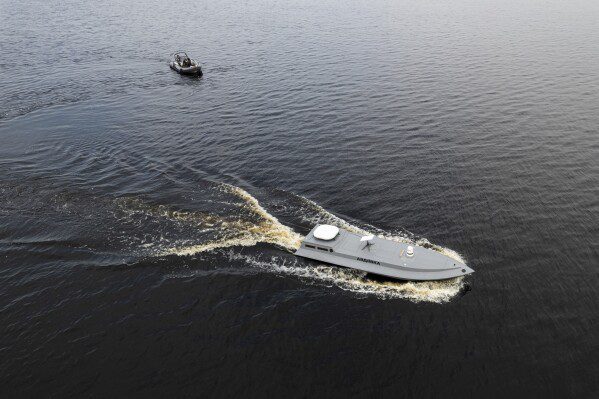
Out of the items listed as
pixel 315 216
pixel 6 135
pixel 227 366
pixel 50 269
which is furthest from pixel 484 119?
pixel 6 135

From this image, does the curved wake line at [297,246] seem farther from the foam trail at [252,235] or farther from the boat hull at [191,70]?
the boat hull at [191,70]

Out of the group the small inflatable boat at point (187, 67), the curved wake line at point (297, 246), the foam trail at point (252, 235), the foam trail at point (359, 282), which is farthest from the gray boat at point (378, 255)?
the small inflatable boat at point (187, 67)

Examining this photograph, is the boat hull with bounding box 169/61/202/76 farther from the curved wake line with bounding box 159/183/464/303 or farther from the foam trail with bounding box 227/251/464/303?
the foam trail with bounding box 227/251/464/303

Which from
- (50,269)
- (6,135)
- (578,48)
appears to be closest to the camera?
(50,269)

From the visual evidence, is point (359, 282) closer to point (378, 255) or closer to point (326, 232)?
point (378, 255)

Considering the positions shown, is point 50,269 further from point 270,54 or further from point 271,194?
point 270,54

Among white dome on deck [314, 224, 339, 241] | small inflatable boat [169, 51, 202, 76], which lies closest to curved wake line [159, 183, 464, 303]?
white dome on deck [314, 224, 339, 241]
